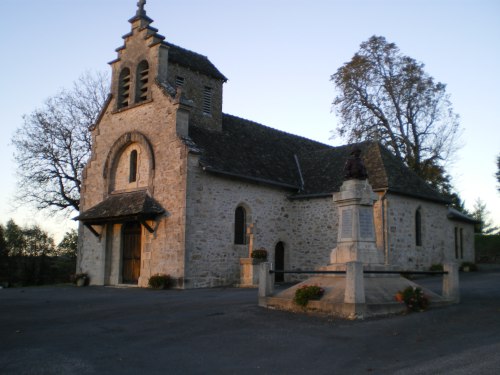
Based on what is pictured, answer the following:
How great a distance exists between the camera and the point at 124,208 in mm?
20906

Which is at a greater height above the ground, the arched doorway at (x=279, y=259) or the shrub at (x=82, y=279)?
the arched doorway at (x=279, y=259)

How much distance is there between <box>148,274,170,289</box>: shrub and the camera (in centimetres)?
1958

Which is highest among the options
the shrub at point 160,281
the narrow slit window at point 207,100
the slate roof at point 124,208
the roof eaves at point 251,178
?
the narrow slit window at point 207,100

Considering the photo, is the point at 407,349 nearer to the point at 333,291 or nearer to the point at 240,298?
the point at 333,291

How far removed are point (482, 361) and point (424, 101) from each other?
26.6m

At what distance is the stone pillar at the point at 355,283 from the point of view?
426 inches

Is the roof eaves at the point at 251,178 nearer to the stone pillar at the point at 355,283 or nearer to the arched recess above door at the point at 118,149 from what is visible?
the arched recess above door at the point at 118,149

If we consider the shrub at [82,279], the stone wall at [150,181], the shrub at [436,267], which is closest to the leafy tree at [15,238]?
the shrub at [82,279]

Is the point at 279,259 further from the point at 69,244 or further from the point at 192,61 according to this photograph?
the point at 69,244

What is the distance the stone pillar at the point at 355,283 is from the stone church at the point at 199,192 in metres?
9.73

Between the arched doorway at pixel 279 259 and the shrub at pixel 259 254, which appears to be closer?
the shrub at pixel 259 254

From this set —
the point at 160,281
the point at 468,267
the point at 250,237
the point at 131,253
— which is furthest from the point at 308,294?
the point at 468,267

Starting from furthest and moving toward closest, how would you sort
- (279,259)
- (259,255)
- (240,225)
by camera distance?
1. (279,259)
2. (240,225)
3. (259,255)

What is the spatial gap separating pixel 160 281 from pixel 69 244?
1291 inches
